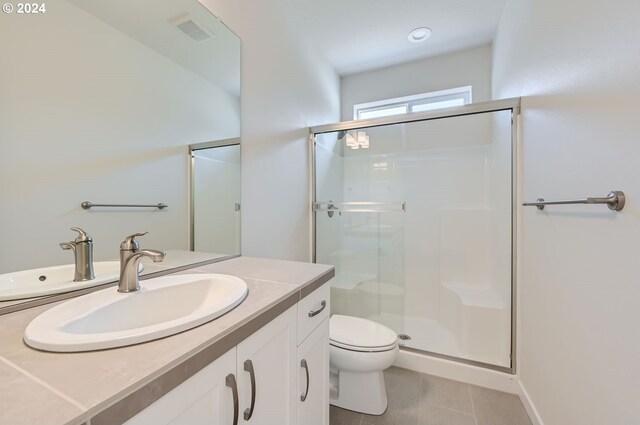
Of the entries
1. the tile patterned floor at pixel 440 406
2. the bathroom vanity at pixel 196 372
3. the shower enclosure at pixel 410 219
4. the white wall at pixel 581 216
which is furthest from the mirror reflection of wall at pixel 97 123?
the white wall at pixel 581 216

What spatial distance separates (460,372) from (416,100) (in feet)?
8.06

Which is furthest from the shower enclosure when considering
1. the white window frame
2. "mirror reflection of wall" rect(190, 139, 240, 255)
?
"mirror reflection of wall" rect(190, 139, 240, 255)

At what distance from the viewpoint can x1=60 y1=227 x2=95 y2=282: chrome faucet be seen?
80 centimetres

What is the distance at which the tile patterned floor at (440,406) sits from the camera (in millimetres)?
1407

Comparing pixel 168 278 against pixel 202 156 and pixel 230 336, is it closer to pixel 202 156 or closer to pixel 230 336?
pixel 230 336

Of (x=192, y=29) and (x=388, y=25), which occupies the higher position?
(x=388, y=25)

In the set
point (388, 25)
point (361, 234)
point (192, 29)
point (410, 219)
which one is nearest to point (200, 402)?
point (192, 29)

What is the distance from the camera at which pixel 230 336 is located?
0.59 meters

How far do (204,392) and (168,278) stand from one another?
0.50m

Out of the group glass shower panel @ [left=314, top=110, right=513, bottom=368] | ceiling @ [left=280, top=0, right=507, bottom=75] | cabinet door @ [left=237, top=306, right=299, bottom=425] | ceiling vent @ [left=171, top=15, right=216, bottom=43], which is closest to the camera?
cabinet door @ [left=237, top=306, right=299, bottom=425]

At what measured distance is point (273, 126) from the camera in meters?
1.74

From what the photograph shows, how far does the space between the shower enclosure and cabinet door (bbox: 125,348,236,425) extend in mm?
Answer: 1703

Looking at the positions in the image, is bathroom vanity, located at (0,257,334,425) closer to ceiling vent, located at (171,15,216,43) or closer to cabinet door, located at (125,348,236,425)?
cabinet door, located at (125,348,236,425)

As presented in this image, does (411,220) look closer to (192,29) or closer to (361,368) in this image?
(361,368)
